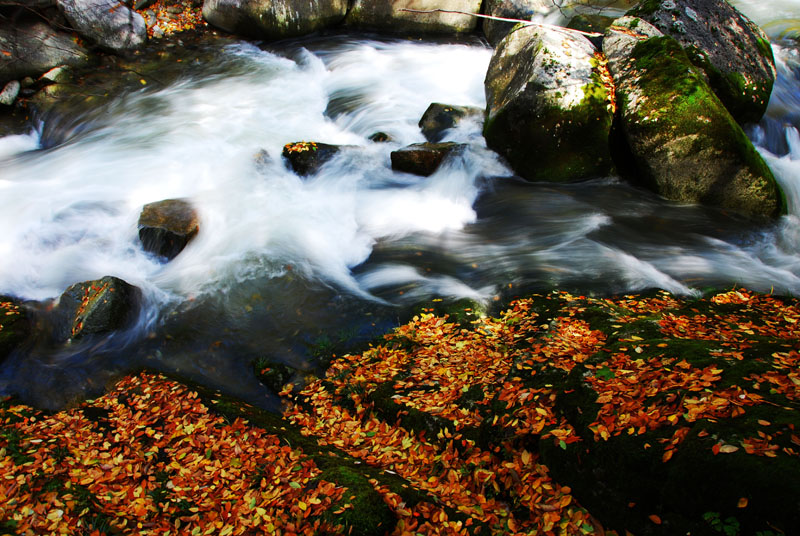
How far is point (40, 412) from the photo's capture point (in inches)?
234

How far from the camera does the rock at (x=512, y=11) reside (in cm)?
1555

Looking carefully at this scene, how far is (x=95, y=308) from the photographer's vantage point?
7.23 meters

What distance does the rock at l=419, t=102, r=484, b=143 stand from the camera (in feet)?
38.9

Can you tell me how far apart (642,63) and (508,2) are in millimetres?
8088

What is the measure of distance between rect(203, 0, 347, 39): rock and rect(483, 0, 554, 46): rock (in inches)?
207

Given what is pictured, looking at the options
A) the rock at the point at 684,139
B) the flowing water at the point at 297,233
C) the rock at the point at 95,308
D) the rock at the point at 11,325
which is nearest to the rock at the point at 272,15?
the flowing water at the point at 297,233

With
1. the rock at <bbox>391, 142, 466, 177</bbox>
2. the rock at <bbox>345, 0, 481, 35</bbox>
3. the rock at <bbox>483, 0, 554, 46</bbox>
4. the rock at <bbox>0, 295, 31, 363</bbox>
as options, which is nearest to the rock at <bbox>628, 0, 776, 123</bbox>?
the rock at <bbox>391, 142, 466, 177</bbox>

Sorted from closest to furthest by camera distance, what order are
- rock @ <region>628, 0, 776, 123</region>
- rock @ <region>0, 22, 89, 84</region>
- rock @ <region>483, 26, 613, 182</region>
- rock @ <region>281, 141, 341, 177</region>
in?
rock @ <region>483, 26, 613, 182</region> < rock @ <region>628, 0, 776, 123</region> < rock @ <region>281, 141, 341, 177</region> < rock @ <region>0, 22, 89, 84</region>

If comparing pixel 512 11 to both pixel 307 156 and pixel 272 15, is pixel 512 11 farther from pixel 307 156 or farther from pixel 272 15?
pixel 307 156

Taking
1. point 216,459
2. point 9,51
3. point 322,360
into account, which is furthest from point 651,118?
point 9,51

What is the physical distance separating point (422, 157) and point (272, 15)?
9.12m

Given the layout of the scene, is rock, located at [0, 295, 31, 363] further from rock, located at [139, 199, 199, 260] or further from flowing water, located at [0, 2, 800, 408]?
rock, located at [139, 199, 199, 260]

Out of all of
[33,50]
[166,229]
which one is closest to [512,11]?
[166,229]

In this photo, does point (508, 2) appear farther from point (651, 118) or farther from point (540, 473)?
point (540, 473)
